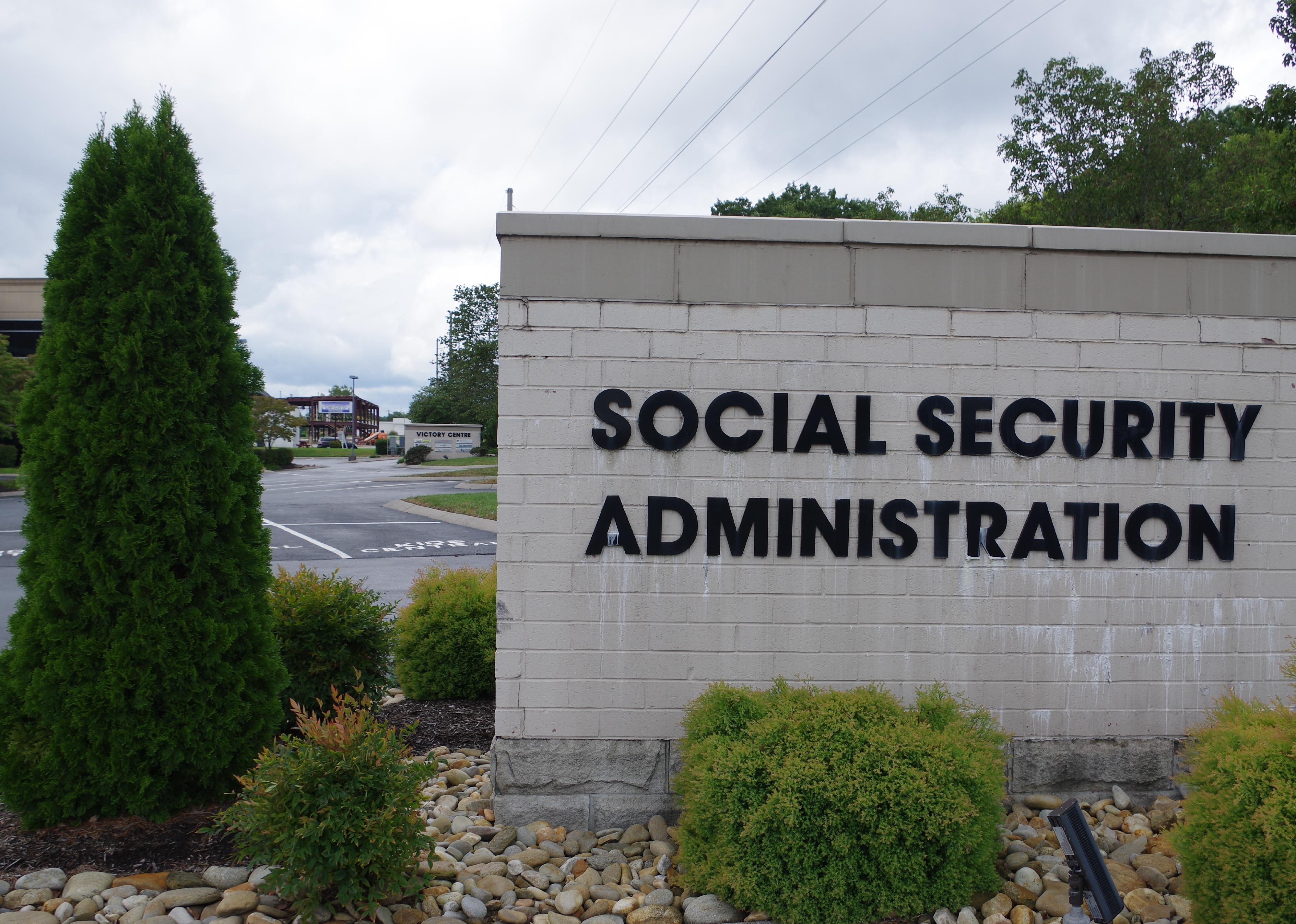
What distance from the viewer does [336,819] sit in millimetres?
3072

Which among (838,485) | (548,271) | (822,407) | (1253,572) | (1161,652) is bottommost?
(1161,652)

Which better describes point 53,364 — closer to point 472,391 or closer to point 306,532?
point 306,532

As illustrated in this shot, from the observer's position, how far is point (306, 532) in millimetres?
17672

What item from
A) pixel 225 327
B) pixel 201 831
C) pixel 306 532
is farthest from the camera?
pixel 306 532

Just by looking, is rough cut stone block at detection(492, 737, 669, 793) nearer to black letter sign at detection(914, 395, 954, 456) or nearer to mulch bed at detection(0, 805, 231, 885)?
mulch bed at detection(0, 805, 231, 885)

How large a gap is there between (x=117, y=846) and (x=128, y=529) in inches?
54.6

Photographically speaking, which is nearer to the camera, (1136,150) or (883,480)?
(883,480)

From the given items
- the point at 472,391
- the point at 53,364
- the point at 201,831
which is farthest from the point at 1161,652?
the point at 472,391

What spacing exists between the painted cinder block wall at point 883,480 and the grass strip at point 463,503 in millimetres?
15035

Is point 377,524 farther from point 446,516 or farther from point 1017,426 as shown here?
point 1017,426

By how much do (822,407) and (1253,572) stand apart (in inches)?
96.1

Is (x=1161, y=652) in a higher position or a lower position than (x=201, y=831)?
higher

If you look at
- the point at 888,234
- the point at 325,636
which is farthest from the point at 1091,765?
the point at 325,636

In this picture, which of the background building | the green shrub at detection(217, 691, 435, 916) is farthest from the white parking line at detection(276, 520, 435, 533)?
the background building
